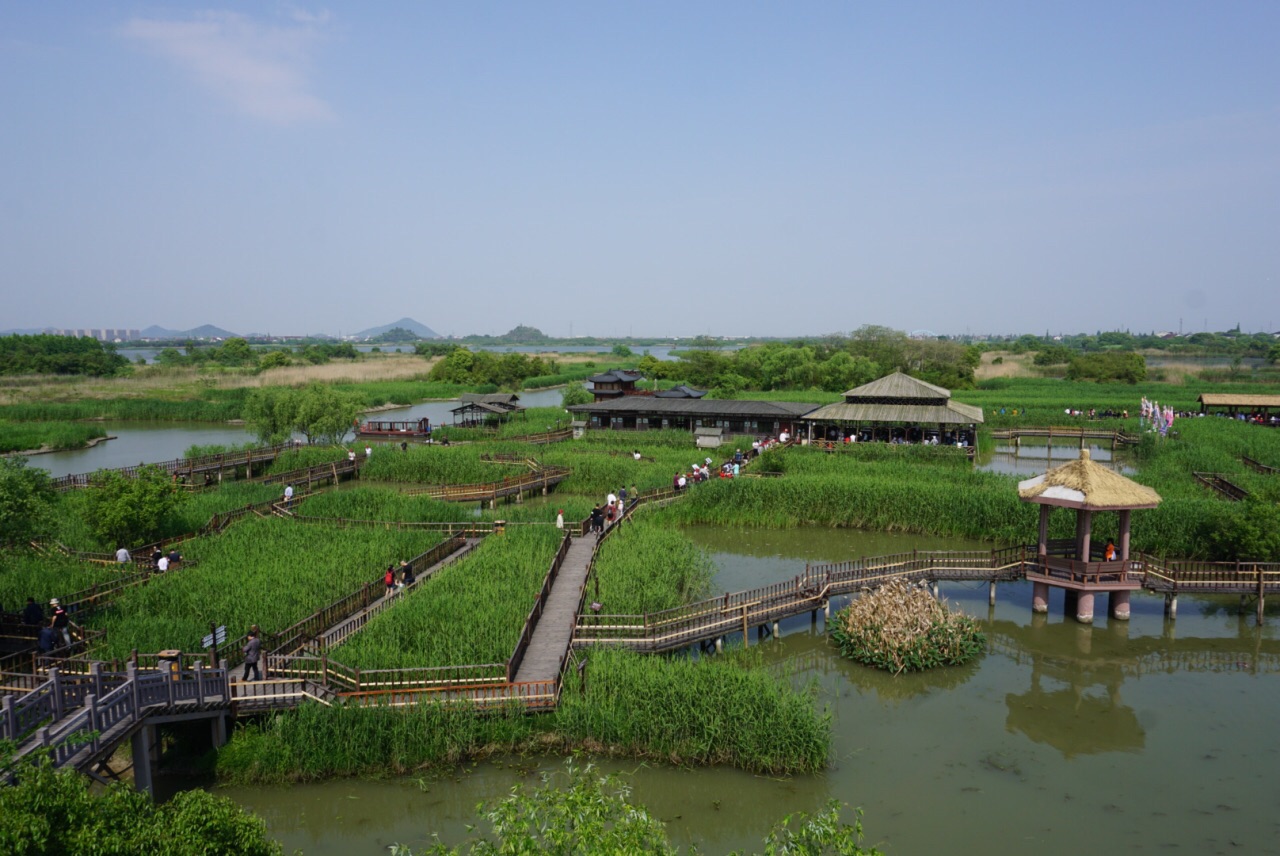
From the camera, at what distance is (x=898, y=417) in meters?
51.0

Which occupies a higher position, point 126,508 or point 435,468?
point 126,508

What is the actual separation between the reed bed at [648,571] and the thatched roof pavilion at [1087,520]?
1086cm

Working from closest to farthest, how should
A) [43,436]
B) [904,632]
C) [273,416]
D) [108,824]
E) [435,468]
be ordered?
[108,824] → [904,632] → [435,468] → [273,416] → [43,436]

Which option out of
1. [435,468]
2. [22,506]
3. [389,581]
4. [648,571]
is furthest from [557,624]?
[435,468]

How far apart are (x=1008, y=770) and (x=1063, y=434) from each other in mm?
53203

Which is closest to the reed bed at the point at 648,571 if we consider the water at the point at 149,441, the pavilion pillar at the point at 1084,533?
the pavilion pillar at the point at 1084,533

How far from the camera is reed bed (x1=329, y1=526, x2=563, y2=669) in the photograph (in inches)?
726

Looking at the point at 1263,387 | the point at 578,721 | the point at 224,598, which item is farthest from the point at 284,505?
the point at 1263,387

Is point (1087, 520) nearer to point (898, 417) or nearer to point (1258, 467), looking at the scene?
point (1258, 467)

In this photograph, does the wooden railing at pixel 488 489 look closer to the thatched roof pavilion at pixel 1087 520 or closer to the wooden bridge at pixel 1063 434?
the thatched roof pavilion at pixel 1087 520

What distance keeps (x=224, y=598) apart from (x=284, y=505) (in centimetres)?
1411

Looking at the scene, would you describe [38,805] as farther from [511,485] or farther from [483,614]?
Result: [511,485]

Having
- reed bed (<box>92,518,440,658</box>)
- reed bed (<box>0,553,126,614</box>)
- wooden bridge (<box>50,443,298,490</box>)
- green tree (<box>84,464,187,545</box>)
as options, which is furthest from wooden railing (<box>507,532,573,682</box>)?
wooden bridge (<box>50,443,298,490</box>)

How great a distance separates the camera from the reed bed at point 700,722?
53.6 feet
